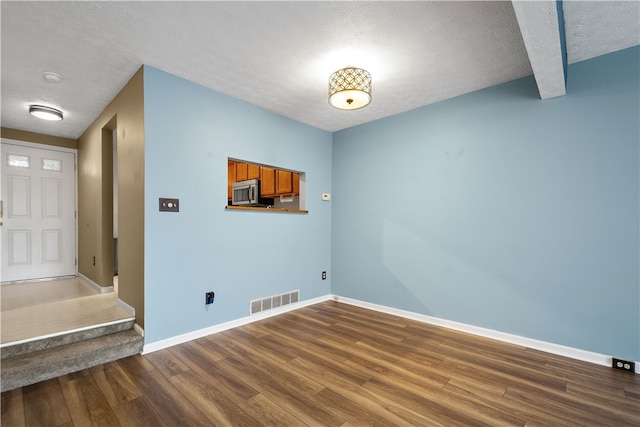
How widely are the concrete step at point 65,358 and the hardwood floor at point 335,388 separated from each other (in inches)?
2.8

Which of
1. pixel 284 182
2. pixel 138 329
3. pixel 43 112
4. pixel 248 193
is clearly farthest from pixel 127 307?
pixel 43 112

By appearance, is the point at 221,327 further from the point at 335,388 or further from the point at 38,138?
the point at 38,138

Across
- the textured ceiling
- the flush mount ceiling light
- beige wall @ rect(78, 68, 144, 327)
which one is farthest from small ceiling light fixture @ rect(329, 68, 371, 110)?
the flush mount ceiling light

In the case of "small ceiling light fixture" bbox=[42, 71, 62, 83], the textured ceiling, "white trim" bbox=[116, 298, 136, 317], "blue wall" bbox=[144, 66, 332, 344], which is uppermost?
the textured ceiling

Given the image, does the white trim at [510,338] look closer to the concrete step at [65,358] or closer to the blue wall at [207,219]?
the blue wall at [207,219]

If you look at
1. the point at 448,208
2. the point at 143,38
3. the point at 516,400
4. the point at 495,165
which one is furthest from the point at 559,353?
the point at 143,38

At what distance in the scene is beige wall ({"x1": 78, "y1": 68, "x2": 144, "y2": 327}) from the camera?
2580mm

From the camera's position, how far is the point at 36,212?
4332 millimetres

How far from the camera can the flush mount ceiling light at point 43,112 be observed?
10.9 feet

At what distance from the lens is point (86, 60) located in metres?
2.40

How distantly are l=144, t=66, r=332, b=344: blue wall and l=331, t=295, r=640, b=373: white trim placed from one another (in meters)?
1.31

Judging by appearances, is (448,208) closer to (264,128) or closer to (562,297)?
(562,297)

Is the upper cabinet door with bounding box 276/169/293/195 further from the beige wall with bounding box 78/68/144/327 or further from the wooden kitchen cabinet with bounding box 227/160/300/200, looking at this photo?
the beige wall with bounding box 78/68/144/327

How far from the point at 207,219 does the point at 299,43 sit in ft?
6.23
